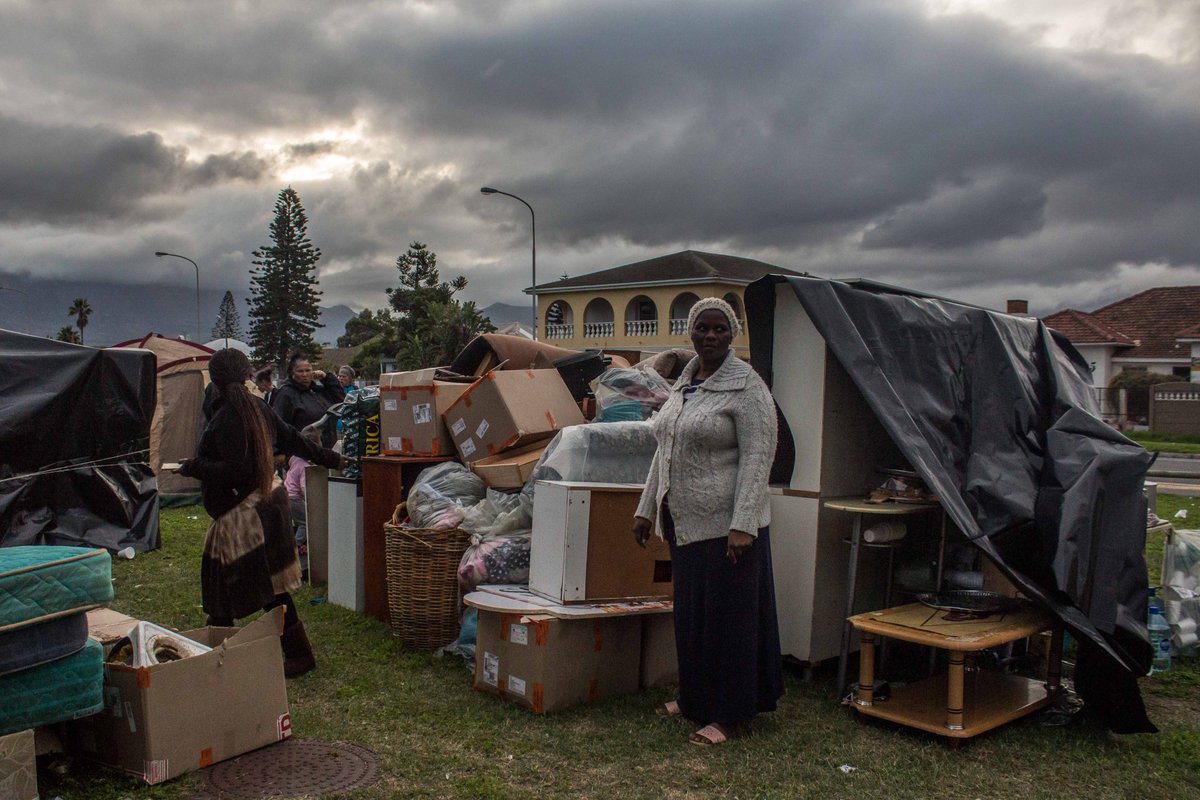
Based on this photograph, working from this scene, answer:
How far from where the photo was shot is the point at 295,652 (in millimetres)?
4926

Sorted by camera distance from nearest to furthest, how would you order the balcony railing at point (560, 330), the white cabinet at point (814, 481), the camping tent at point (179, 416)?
1. the white cabinet at point (814, 481)
2. the camping tent at point (179, 416)
3. the balcony railing at point (560, 330)

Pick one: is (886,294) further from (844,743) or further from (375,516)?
(375,516)

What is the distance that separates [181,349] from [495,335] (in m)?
9.63

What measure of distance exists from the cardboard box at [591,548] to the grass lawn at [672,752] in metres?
0.57

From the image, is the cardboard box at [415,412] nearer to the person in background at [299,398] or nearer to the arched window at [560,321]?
the person in background at [299,398]

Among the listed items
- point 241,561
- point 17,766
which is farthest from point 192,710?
point 241,561

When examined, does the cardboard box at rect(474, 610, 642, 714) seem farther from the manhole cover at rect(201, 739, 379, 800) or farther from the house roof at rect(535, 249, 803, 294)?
the house roof at rect(535, 249, 803, 294)

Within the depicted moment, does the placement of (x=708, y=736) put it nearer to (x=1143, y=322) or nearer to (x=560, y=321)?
(x=560, y=321)

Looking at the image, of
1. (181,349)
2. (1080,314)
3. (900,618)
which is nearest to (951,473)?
(900,618)

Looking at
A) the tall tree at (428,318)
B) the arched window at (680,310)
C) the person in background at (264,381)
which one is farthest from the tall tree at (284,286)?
the person in background at (264,381)

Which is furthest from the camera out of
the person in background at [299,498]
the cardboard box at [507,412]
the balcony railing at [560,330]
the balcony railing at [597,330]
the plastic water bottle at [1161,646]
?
the balcony railing at [560,330]

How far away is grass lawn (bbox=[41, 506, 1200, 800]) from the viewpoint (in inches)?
140

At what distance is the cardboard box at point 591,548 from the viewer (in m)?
4.56

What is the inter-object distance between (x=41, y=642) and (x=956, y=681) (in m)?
3.61
